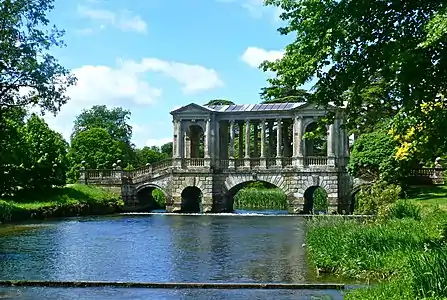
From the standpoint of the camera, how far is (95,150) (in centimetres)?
6706

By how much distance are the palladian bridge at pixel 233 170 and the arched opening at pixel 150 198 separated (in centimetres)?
12

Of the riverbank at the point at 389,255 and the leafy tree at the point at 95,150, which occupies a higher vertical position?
the leafy tree at the point at 95,150

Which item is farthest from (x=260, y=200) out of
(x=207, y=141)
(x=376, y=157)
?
(x=376, y=157)

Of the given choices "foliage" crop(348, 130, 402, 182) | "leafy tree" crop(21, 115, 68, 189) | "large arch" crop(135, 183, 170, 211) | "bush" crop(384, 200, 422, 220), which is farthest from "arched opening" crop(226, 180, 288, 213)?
"bush" crop(384, 200, 422, 220)

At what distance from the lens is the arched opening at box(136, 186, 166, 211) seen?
4982cm

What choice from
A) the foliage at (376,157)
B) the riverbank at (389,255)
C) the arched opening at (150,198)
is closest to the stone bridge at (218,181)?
the arched opening at (150,198)

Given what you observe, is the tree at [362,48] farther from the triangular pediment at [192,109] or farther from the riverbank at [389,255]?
the triangular pediment at [192,109]

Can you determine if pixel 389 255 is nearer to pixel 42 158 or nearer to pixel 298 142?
pixel 298 142

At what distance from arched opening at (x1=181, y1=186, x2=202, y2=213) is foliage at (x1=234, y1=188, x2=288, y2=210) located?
6.19 meters

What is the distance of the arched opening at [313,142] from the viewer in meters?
17.3

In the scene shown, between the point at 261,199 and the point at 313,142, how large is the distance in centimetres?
812

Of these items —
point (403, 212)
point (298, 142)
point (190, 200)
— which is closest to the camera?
point (403, 212)

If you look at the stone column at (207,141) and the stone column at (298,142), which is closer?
the stone column at (298,142)

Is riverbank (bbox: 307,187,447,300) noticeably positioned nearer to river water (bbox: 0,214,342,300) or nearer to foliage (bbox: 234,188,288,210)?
river water (bbox: 0,214,342,300)
